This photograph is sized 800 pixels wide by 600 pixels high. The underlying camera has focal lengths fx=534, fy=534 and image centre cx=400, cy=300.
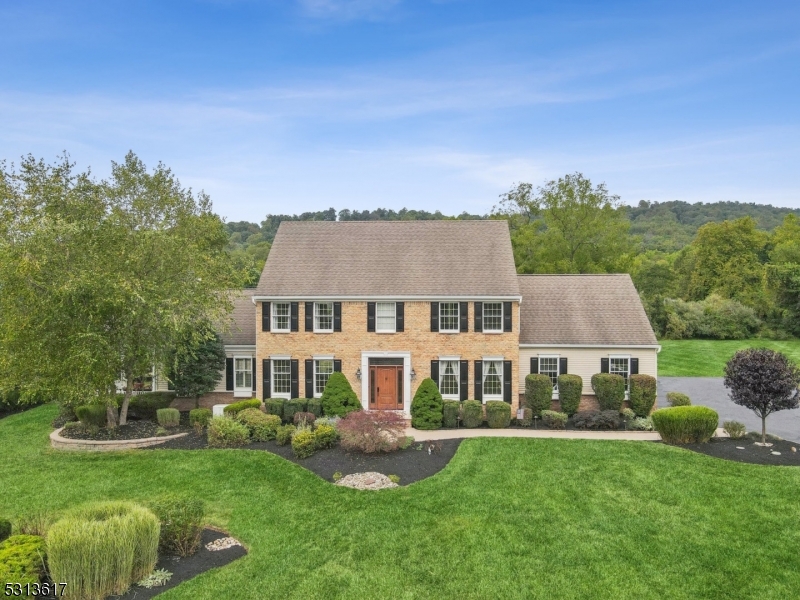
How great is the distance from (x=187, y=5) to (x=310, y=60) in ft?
19.0

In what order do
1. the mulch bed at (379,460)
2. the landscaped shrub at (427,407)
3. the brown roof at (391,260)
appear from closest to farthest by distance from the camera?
the mulch bed at (379,460)
the landscaped shrub at (427,407)
the brown roof at (391,260)

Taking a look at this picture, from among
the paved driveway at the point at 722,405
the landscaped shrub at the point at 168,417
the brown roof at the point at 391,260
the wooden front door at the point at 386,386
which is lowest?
the paved driveway at the point at 722,405

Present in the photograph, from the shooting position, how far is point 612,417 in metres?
20.6

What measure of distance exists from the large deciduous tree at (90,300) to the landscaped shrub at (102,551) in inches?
389

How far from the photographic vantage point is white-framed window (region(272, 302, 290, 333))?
23219 mm

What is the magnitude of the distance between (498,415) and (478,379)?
1.97 metres

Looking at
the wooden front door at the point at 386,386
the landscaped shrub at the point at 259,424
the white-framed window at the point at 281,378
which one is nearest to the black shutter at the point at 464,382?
the wooden front door at the point at 386,386

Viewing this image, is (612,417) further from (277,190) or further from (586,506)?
(277,190)

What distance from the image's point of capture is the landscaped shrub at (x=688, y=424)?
17.8 meters

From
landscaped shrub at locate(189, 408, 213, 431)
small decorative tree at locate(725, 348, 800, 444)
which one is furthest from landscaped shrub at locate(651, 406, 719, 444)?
landscaped shrub at locate(189, 408, 213, 431)

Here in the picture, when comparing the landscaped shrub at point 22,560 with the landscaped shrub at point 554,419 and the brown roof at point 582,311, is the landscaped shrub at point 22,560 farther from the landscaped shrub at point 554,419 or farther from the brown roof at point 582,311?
the brown roof at point 582,311

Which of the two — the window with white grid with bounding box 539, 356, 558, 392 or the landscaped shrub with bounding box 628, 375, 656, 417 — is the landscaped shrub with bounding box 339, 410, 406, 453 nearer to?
the window with white grid with bounding box 539, 356, 558, 392

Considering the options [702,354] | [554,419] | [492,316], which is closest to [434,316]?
[492,316]

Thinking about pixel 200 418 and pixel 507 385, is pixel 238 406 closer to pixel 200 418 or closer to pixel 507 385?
pixel 200 418
